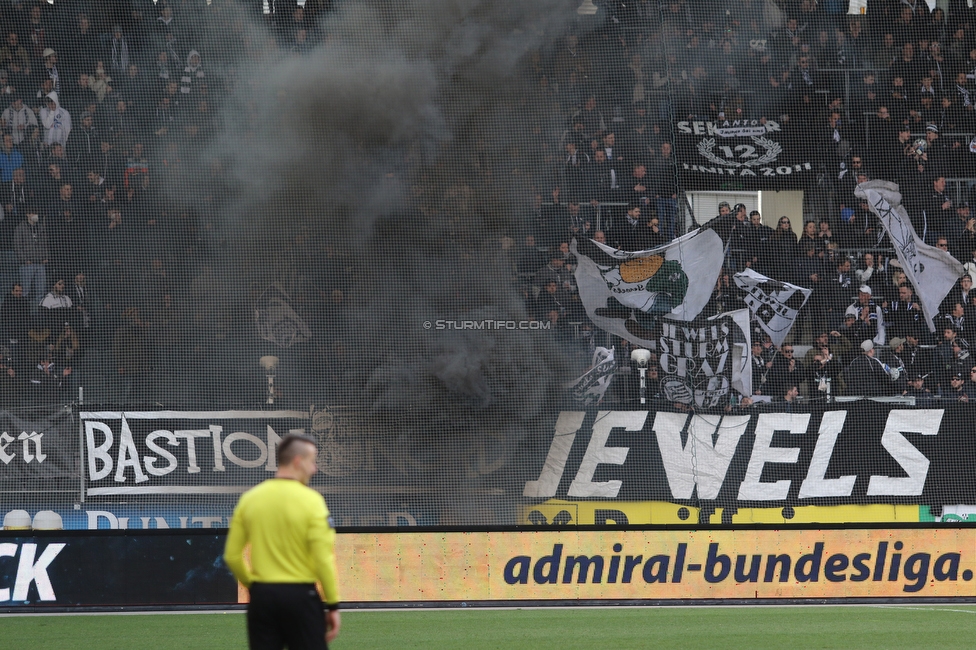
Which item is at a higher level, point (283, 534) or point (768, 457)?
point (283, 534)

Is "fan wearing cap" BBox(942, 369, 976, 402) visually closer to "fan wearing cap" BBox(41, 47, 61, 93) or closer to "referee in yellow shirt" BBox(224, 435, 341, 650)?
"referee in yellow shirt" BBox(224, 435, 341, 650)

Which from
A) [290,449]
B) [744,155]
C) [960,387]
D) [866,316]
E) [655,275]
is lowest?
[960,387]

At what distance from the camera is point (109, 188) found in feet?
38.6

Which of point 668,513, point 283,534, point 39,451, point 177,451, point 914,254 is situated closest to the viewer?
point 283,534

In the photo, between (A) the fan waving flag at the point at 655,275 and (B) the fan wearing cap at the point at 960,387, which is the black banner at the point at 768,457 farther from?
(A) the fan waving flag at the point at 655,275

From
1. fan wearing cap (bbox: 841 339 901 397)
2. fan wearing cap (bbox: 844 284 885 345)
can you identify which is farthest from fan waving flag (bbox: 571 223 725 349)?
fan wearing cap (bbox: 841 339 901 397)

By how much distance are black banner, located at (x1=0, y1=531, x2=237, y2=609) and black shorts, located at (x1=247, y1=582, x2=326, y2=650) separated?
553 cm

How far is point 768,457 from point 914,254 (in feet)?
9.90

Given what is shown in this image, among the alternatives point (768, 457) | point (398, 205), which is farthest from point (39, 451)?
point (768, 457)

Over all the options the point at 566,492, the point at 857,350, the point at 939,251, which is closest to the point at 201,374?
the point at 566,492

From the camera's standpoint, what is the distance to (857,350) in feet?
39.0

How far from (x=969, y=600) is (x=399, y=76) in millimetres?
7965

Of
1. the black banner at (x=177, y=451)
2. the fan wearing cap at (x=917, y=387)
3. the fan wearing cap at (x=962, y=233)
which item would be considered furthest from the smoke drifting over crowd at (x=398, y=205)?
the fan wearing cap at (x=962, y=233)

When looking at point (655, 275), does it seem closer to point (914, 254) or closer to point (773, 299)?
point (773, 299)
